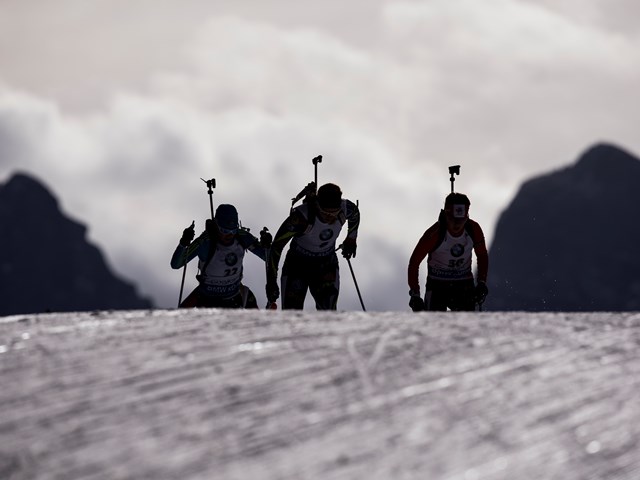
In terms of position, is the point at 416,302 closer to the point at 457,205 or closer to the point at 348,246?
the point at 457,205

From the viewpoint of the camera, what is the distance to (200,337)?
8.01m

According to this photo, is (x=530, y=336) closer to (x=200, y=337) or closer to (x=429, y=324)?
(x=429, y=324)

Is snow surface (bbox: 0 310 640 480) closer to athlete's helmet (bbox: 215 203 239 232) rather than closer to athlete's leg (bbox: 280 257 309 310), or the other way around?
athlete's leg (bbox: 280 257 309 310)

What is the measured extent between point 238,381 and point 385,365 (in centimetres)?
93

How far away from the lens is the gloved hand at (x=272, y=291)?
15445 mm

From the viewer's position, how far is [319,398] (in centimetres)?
676

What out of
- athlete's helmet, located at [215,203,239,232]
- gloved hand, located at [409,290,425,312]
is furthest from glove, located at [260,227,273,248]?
gloved hand, located at [409,290,425,312]

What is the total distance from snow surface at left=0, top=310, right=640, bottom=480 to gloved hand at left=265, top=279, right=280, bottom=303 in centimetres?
666

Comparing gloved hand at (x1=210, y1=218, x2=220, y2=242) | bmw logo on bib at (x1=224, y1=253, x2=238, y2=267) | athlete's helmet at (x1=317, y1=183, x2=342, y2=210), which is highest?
athlete's helmet at (x1=317, y1=183, x2=342, y2=210)

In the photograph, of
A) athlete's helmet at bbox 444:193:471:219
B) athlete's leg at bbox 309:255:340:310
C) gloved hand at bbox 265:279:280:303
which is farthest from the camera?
gloved hand at bbox 265:279:280:303

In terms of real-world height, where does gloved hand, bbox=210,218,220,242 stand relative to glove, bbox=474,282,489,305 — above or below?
above

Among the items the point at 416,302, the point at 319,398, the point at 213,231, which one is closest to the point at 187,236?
the point at 213,231

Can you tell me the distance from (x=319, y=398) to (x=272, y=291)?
28.6 feet

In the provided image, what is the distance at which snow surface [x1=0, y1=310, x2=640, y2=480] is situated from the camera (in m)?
6.00
